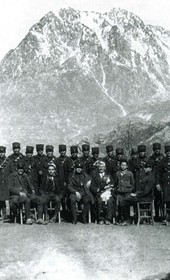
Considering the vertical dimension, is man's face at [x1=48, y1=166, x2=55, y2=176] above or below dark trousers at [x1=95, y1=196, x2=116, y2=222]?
above

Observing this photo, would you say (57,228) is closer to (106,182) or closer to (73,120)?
(106,182)

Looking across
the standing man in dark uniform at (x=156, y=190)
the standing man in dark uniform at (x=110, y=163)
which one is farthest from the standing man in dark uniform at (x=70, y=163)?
the standing man in dark uniform at (x=156, y=190)

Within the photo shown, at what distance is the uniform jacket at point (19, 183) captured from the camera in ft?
41.1

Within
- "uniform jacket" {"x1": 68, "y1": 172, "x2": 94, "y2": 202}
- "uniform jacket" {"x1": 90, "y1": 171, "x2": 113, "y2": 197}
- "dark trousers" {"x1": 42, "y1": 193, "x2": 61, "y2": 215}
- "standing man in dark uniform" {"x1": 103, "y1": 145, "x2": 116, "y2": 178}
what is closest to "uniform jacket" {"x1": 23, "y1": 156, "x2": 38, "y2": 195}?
"dark trousers" {"x1": 42, "y1": 193, "x2": 61, "y2": 215}

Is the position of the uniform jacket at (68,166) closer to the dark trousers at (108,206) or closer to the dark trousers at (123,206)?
the dark trousers at (108,206)

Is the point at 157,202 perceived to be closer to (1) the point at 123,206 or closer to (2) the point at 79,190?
(1) the point at 123,206

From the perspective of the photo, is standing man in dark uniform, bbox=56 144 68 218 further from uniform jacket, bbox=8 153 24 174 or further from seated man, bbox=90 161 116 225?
uniform jacket, bbox=8 153 24 174

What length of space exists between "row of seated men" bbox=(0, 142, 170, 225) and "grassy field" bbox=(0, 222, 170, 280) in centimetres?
60

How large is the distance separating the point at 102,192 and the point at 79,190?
63 centimetres

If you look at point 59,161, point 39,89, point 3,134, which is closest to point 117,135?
point 3,134

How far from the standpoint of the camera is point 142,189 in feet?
40.6

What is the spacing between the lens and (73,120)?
171125 mm

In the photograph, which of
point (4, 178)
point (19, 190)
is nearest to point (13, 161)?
→ point (4, 178)

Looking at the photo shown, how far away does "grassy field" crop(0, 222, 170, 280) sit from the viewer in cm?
795
